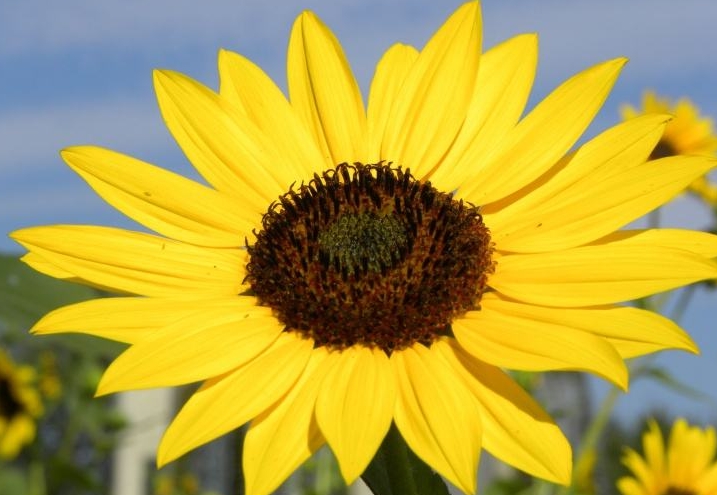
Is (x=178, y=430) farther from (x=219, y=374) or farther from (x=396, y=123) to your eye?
(x=396, y=123)

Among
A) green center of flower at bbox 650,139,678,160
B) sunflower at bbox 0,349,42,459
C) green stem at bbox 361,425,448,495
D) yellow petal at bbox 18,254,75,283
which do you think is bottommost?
sunflower at bbox 0,349,42,459

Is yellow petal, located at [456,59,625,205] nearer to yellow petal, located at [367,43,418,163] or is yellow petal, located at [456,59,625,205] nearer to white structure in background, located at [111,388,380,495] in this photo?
yellow petal, located at [367,43,418,163]

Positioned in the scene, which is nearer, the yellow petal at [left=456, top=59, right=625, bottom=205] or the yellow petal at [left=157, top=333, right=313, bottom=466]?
the yellow petal at [left=157, top=333, right=313, bottom=466]

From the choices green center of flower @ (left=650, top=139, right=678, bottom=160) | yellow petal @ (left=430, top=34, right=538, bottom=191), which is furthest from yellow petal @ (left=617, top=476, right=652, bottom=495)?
green center of flower @ (left=650, top=139, right=678, bottom=160)

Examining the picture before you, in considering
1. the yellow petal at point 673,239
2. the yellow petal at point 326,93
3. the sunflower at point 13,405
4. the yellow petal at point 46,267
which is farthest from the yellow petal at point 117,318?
the sunflower at point 13,405

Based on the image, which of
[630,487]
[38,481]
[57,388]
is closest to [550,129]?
[630,487]

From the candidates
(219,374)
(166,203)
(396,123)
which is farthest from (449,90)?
(219,374)

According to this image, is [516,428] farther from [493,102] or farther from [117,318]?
[493,102]

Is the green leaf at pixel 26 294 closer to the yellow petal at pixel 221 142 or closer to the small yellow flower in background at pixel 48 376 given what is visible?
the yellow petal at pixel 221 142
